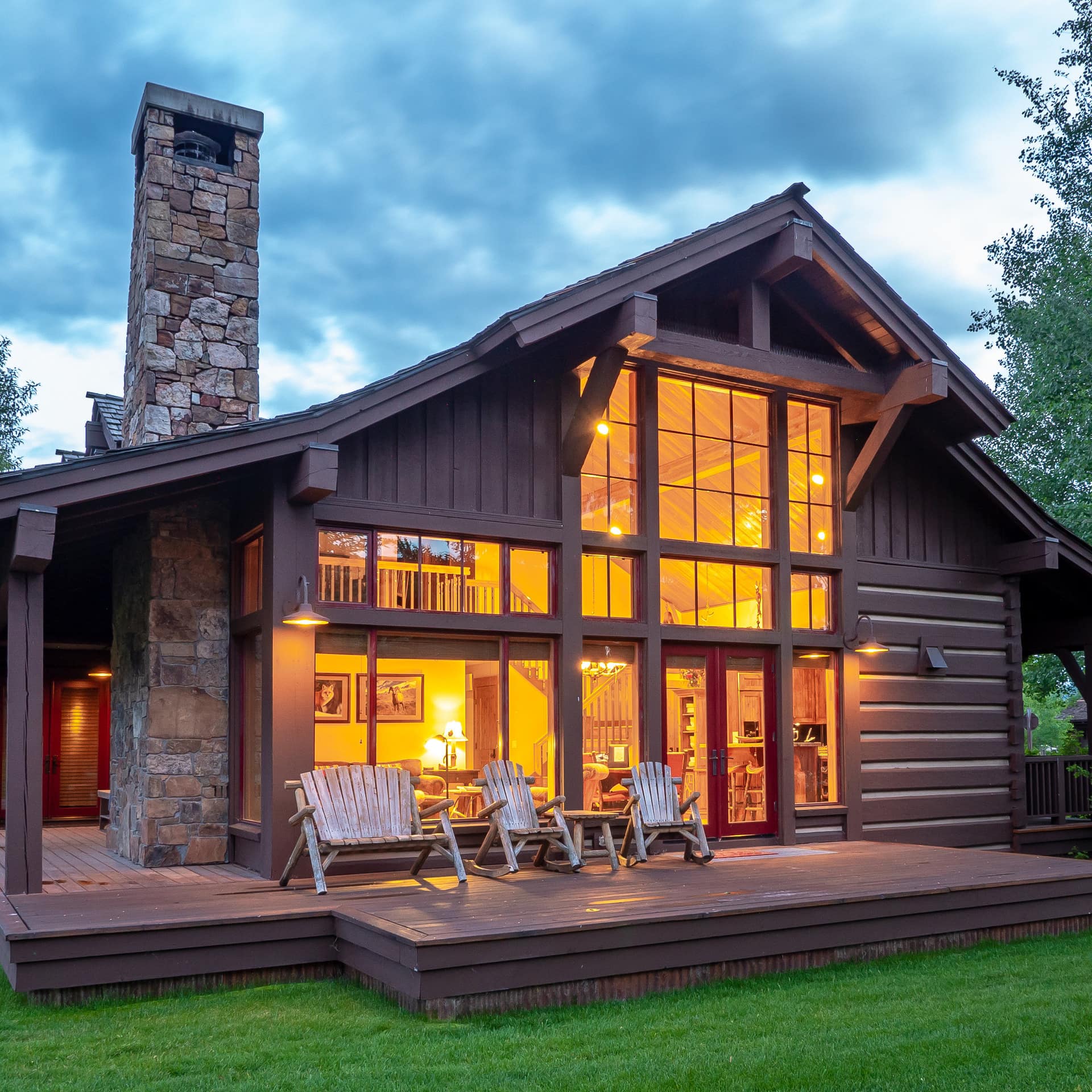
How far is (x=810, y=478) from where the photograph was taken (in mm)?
10711

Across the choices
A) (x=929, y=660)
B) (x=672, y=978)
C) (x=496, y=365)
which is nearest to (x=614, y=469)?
(x=496, y=365)

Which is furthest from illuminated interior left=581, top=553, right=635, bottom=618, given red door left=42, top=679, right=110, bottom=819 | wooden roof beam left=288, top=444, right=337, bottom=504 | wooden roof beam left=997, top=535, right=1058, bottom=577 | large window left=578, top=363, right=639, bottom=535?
red door left=42, top=679, right=110, bottom=819

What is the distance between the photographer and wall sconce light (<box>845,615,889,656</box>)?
10477mm

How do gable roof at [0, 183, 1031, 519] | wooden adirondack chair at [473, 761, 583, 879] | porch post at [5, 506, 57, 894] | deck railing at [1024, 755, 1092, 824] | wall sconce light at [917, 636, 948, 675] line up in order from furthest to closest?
1. deck railing at [1024, 755, 1092, 824]
2. wall sconce light at [917, 636, 948, 675]
3. wooden adirondack chair at [473, 761, 583, 879]
4. gable roof at [0, 183, 1031, 519]
5. porch post at [5, 506, 57, 894]

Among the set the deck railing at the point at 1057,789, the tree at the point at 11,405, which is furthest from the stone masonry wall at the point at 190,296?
the tree at the point at 11,405

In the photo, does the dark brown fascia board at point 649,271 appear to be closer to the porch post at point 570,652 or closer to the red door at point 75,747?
the porch post at point 570,652

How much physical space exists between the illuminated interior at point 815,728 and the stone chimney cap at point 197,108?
697cm

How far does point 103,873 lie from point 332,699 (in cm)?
213

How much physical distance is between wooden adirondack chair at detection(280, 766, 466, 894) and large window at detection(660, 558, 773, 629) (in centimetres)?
302

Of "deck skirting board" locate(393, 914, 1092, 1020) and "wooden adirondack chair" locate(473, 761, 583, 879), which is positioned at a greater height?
"wooden adirondack chair" locate(473, 761, 583, 879)

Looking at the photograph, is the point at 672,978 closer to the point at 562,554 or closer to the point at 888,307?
the point at 562,554

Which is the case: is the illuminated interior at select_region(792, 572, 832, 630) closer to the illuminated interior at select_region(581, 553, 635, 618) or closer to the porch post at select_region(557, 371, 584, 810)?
the illuminated interior at select_region(581, 553, 635, 618)

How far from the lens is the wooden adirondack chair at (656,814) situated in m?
8.56

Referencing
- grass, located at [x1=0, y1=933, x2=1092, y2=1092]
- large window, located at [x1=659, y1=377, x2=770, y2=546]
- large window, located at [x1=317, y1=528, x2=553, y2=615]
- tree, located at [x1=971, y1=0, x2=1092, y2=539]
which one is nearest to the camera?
grass, located at [x1=0, y1=933, x2=1092, y2=1092]
